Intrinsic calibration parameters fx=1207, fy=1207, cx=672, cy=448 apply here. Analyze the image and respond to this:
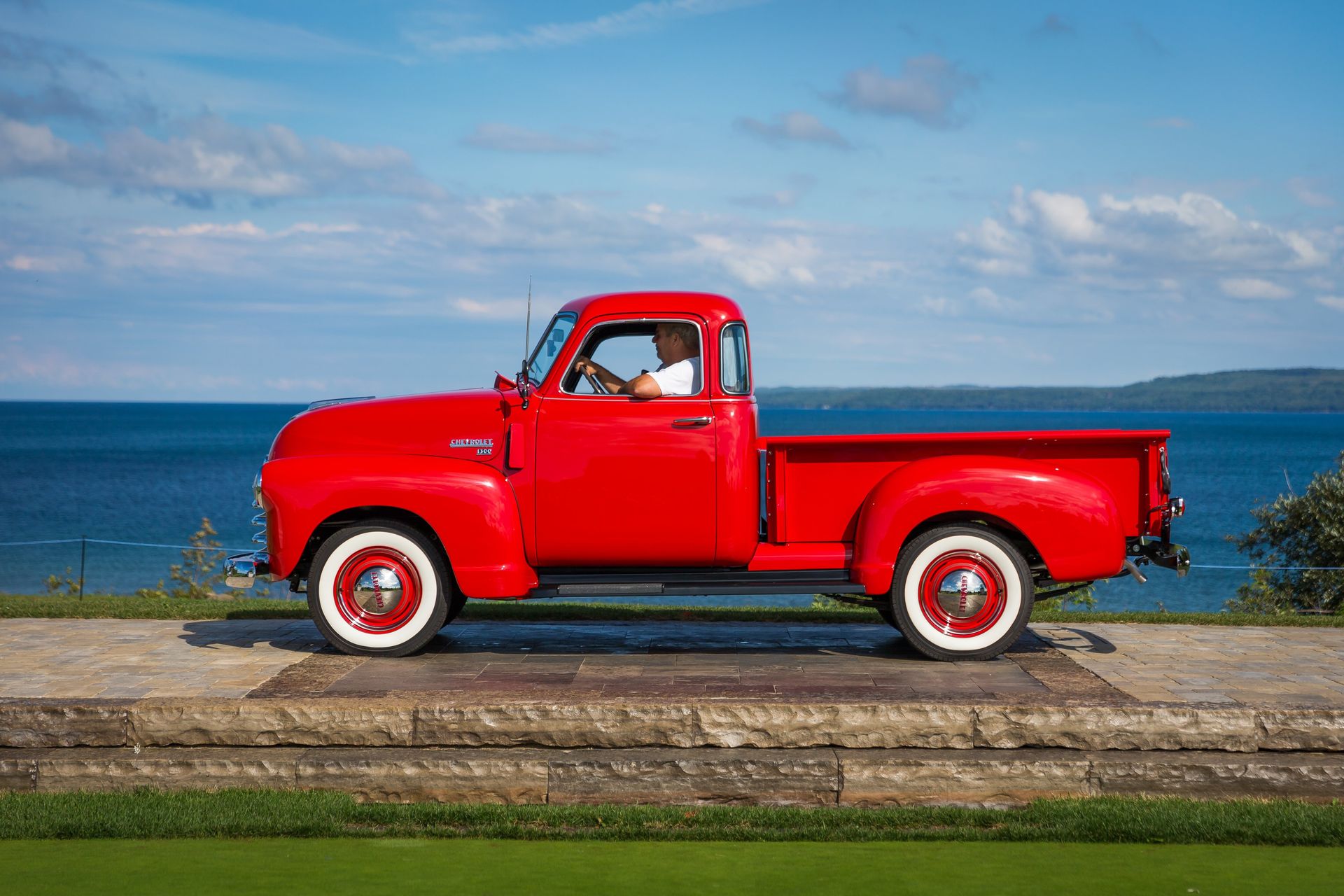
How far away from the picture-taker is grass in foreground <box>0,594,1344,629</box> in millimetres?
9594

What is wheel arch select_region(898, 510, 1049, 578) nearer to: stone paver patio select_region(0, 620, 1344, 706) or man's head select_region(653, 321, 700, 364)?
stone paver patio select_region(0, 620, 1344, 706)

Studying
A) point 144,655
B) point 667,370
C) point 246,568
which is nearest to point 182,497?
point 144,655

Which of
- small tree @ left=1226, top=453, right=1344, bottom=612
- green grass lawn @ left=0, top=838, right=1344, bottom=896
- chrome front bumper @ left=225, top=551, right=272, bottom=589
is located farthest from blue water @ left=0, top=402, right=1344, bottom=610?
green grass lawn @ left=0, top=838, right=1344, bottom=896

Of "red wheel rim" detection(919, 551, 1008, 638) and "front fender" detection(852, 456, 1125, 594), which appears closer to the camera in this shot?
"front fender" detection(852, 456, 1125, 594)

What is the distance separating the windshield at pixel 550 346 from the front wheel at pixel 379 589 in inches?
49.4

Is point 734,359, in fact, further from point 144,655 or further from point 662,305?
point 144,655

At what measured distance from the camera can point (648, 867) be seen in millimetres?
5008

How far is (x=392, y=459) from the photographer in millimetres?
7430

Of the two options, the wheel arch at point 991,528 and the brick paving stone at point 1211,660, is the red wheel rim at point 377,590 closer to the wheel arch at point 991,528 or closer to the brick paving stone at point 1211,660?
the wheel arch at point 991,528

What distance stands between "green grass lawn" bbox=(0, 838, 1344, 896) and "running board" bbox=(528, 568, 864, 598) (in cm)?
223

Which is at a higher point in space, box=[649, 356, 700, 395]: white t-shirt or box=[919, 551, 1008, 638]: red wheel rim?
box=[649, 356, 700, 395]: white t-shirt

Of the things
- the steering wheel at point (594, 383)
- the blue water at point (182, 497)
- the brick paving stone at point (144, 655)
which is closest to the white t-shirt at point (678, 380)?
the steering wheel at point (594, 383)

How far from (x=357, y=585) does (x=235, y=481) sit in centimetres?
7221

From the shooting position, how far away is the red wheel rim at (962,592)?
24.3 feet
